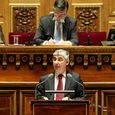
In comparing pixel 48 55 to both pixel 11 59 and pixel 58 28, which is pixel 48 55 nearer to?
pixel 11 59

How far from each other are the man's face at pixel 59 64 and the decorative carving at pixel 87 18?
10.4 ft

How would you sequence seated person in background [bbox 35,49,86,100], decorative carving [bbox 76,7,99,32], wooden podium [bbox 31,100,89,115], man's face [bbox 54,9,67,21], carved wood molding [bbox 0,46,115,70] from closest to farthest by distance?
1. wooden podium [bbox 31,100,89,115]
2. seated person in background [bbox 35,49,86,100]
3. carved wood molding [bbox 0,46,115,70]
4. man's face [bbox 54,9,67,21]
5. decorative carving [bbox 76,7,99,32]

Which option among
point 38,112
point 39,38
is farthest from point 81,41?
point 38,112

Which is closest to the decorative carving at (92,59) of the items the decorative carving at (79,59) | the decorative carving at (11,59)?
the decorative carving at (79,59)

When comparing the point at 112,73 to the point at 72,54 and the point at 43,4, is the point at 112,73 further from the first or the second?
the point at 43,4

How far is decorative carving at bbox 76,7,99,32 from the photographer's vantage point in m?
7.66

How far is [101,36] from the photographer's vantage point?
6.38m

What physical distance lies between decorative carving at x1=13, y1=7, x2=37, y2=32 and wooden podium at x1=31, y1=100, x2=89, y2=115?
3883 mm

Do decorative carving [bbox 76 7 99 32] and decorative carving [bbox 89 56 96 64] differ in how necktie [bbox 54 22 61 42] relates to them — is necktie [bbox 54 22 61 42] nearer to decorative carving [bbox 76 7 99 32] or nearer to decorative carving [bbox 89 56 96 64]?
decorative carving [bbox 89 56 96 64]

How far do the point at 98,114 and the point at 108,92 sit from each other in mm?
283

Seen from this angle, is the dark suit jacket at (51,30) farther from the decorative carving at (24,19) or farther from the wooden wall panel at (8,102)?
the decorative carving at (24,19)

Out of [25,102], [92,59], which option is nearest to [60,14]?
[92,59]

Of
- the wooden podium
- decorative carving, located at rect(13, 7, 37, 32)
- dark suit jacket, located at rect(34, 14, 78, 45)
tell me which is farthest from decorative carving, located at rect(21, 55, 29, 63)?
decorative carving, located at rect(13, 7, 37, 32)

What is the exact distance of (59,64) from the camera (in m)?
4.50
